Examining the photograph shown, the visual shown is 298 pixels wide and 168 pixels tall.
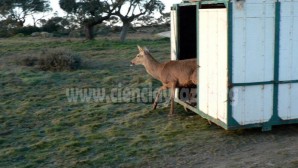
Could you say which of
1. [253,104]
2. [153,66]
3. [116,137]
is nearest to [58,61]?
[153,66]

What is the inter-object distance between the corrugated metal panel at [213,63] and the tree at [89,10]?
2411cm

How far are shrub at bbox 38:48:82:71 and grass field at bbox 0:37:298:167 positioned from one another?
334 cm

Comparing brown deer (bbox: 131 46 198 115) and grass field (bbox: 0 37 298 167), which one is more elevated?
brown deer (bbox: 131 46 198 115)

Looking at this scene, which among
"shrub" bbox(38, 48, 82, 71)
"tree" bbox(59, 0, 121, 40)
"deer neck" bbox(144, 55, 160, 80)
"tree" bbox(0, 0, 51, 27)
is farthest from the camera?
"tree" bbox(0, 0, 51, 27)

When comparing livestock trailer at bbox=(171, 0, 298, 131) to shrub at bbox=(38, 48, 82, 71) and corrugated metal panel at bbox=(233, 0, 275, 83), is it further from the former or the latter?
shrub at bbox=(38, 48, 82, 71)

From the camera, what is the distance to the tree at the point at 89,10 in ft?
103

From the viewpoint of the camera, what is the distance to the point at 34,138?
7.76 meters

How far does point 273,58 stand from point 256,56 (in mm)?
308

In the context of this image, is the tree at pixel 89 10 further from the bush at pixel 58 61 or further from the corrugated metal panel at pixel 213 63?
the corrugated metal panel at pixel 213 63

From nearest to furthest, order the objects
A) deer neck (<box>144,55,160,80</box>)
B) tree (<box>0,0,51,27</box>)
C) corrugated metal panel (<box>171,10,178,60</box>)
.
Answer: deer neck (<box>144,55,160,80</box>), corrugated metal panel (<box>171,10,178,60</box>), tree (<box>0,0,51,27</box>)

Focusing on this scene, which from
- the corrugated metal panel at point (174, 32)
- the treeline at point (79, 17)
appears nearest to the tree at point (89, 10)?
the treeline at point (79, 17)

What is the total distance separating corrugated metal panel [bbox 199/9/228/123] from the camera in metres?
7.26

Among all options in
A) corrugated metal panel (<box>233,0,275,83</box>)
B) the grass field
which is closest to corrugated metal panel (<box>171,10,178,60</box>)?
the grass field

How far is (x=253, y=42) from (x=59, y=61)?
972cm
